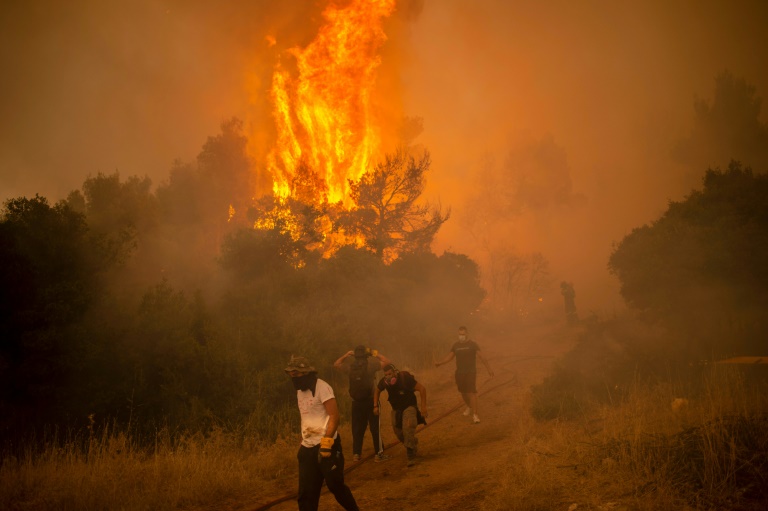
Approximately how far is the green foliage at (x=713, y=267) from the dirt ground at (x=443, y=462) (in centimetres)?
545

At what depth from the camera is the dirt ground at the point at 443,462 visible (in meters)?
7.34

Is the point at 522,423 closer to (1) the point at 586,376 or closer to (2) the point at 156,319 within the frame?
(1) the point at 586,376

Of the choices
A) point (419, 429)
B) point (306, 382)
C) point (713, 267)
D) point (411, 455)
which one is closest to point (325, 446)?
point (306, 382)

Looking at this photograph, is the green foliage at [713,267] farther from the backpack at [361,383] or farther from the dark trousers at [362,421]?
the backpack at [361,383]

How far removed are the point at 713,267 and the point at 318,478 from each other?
16.6m

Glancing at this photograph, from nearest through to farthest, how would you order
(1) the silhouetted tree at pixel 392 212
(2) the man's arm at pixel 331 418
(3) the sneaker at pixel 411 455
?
1. (2) the man's arm at pixel 331 418
2. (3) the sneaker at pixel 411 455
3. (1) the silhouetted tree at pixel 392 212

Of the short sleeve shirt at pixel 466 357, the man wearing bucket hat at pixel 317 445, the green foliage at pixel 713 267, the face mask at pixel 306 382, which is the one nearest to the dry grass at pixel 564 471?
the man wearing bucket hat at pixel 317 445

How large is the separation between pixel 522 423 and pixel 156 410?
9465mm

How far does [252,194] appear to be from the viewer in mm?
45406

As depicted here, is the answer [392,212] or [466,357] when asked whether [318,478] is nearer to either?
[466,357]

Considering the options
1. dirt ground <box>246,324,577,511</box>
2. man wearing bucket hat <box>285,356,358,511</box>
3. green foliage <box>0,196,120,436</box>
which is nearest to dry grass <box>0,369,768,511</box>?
dirt ground <box>246,324,577,511</box>

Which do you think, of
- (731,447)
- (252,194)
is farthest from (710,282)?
(252,194)

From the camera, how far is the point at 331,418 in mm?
6066

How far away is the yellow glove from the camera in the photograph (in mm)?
5723
